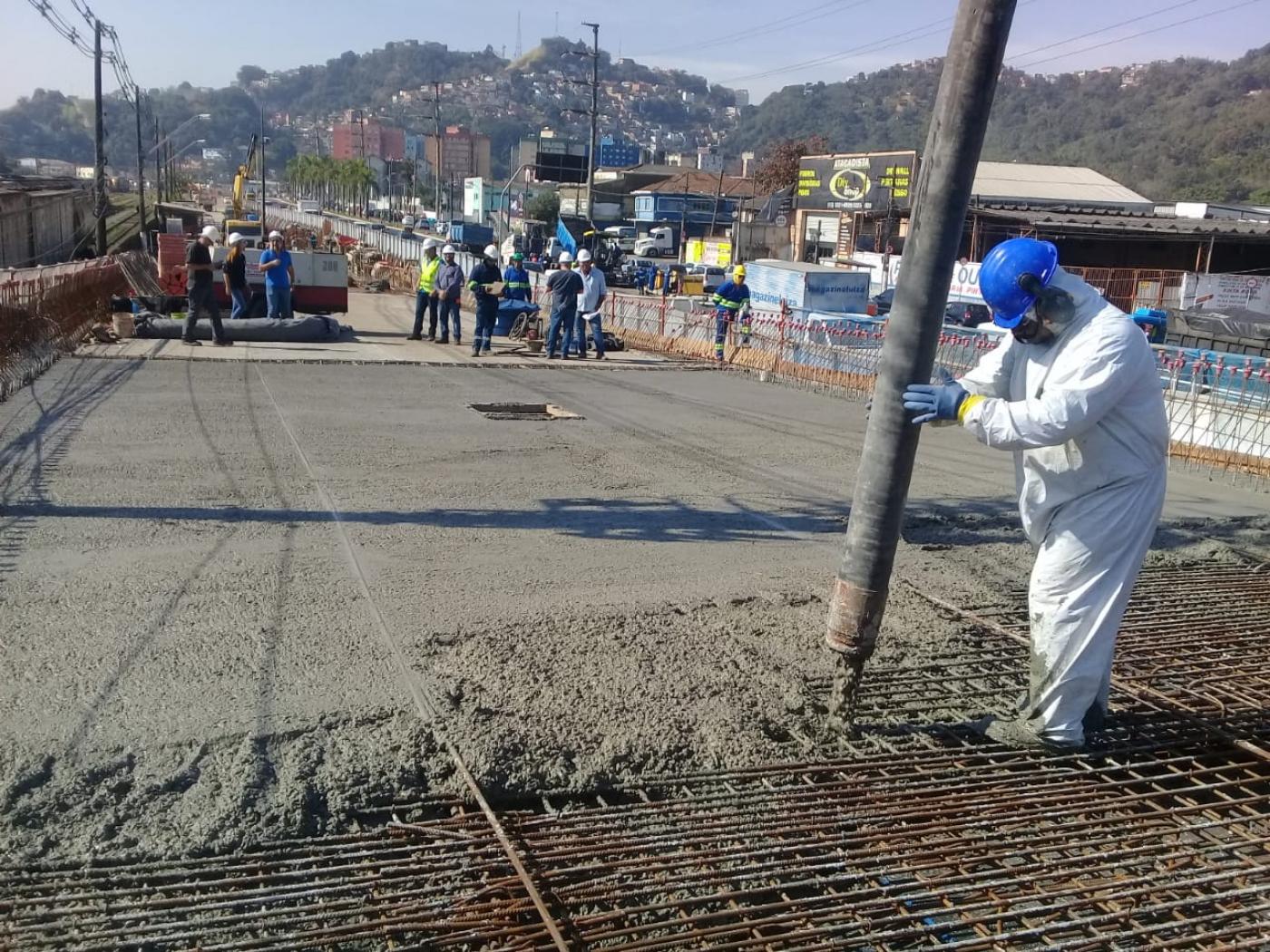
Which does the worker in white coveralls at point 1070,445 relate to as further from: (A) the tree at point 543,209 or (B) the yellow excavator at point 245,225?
(A) the tree at point 543,209

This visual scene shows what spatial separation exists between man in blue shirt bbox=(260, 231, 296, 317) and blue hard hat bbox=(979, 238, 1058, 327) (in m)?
14.1

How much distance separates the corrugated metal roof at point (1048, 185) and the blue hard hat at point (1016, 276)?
3991 centimetres

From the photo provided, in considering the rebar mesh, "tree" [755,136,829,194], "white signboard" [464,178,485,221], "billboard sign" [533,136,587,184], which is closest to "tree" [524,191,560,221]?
"white signboard" [464,178,485,221]

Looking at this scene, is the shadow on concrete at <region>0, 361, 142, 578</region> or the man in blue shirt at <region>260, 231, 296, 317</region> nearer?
the shadow on concrete at <region>0, 361, 142, 578</region>

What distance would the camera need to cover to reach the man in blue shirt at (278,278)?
16.1 m

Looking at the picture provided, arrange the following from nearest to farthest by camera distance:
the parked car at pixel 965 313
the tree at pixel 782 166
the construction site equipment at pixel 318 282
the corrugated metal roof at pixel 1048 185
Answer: the construction site equipment at pixel 318 282 → the parked car at pixel 965 313 → the corrugated metal roof at pixel 1048 185 → the tree at pixel 782 166

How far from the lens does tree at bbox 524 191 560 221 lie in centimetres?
7681

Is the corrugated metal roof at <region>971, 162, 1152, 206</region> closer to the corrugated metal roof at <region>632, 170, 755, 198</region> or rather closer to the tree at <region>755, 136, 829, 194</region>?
the tree at <region>755, 136, 829, 194</region>

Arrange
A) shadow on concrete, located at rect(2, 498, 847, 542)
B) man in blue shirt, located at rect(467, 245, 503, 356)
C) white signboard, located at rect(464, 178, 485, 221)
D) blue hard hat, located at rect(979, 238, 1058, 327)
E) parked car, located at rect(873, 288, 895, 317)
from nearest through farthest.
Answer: blue hard hat, located at rect(979, 238, 1058, 327), shadow on concrete, located at rect(2, 498, 847, 542), man in blue shirt, located at rect(467, 245, 503, 356), parked car, located at rect(873, 288, 895, 317), white signboard, located at rect(464, 178, 485, 221)

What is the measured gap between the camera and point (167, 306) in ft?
58.1

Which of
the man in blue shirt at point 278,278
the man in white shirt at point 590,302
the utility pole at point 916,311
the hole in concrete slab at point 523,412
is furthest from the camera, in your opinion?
the man in blue shirt at point 278,278

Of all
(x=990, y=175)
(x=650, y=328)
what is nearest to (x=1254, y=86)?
(x=990, y=175)

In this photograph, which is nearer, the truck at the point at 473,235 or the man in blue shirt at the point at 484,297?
the man in blue shirt at the point at 484,297

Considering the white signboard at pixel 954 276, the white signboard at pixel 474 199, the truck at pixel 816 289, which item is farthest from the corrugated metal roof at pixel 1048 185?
the white signboard at pixel 474 199
